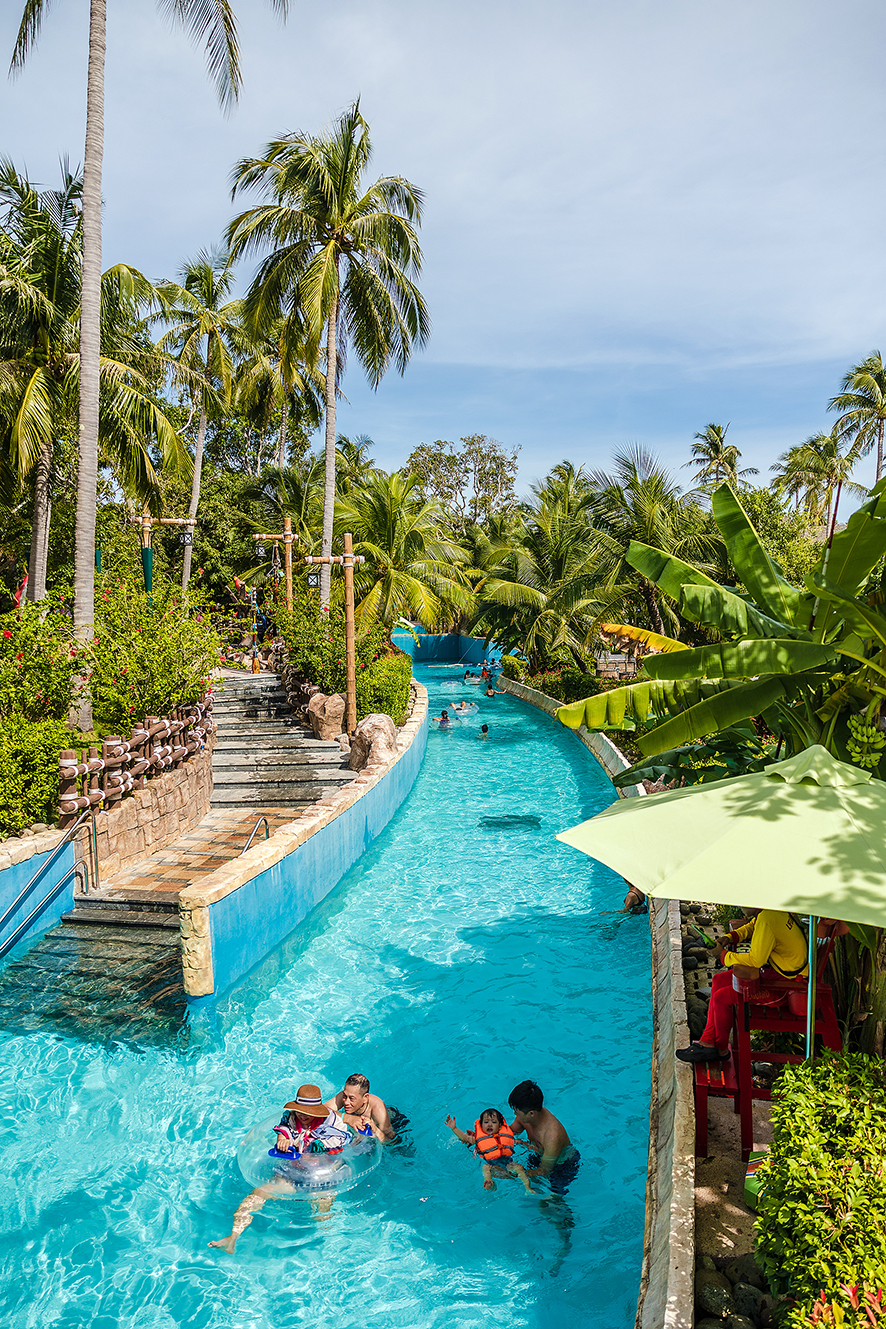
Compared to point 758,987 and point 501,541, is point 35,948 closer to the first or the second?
point 758,987

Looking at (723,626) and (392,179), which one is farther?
(392,179)

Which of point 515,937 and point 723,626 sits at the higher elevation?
point 723,626

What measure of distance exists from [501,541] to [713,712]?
120ft

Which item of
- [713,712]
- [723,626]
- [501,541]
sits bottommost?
[713,712]

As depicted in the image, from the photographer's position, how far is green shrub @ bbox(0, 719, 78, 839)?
8695 millimetres

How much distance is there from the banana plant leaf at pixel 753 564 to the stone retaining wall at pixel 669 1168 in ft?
10.5

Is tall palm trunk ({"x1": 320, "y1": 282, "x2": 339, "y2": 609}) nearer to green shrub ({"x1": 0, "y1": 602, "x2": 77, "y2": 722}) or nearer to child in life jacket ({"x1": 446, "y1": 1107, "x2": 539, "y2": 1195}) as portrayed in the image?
green shrub ({"x1": 0, "y1": 602, "x2": 77, "y2": 722})

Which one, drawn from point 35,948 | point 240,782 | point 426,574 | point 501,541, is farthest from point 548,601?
point 35,948

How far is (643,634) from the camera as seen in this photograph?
29.3 feet

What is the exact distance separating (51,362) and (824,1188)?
20.0m

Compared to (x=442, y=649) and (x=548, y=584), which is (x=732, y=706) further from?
(x=442, y=649)

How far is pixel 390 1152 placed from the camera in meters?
6.00

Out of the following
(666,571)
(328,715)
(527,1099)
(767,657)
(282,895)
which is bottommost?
(527,1099)

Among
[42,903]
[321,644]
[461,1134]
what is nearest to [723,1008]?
[461,1134]
